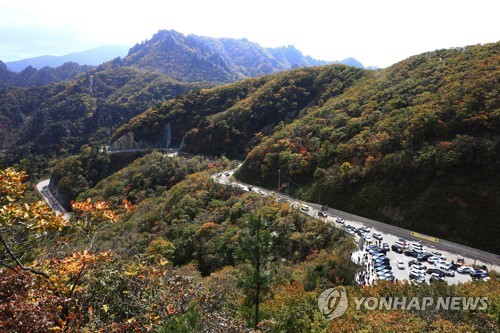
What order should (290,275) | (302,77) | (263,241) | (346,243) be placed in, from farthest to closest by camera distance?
(302,77)
(346,243)
(290,275)
(263,241)

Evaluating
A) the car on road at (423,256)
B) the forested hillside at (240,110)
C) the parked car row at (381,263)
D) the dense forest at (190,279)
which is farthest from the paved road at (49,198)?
the car on road at (423,256)

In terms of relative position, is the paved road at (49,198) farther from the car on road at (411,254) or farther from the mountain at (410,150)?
the car on road at (411,254)

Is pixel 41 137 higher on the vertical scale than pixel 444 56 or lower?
lower

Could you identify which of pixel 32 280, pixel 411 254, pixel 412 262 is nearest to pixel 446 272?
pixel 412 262

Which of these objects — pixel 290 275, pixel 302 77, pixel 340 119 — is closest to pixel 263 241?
pixel 290 275

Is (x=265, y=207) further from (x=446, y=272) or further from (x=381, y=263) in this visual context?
(x=446, y=272)

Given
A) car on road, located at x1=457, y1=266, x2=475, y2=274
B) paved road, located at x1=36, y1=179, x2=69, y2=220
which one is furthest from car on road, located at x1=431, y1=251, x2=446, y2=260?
paved road, located at x1=36, y1=179, x2=69, y2=220

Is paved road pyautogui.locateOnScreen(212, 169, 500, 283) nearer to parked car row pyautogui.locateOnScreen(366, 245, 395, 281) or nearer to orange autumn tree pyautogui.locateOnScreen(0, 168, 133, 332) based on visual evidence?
parked car row pyautogui.locateOnScreen(366, 245, 395, 281)

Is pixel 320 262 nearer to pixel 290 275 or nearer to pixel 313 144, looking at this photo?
pixel 290 275
